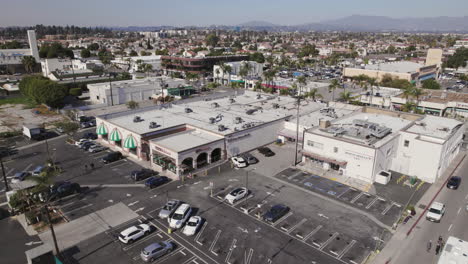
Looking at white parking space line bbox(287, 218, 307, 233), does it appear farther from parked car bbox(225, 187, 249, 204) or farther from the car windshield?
the car windshield

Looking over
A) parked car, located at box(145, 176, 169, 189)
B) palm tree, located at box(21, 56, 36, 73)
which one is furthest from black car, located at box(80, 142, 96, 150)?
palm tree, located at box(21, 56, 36, 73)

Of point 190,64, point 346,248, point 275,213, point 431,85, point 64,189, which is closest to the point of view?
point 346,248

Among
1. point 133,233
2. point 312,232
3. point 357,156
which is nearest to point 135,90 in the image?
point 133,233

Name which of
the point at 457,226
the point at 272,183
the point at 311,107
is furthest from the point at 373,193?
the point at 311,107

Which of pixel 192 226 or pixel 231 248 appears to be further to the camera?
pixel 192 226

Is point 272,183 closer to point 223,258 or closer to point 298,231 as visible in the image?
point 298,231

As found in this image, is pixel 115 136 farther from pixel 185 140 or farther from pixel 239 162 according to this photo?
pixel 239 162

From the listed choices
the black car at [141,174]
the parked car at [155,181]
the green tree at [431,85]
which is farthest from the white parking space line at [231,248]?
the green tree at [431,85]
